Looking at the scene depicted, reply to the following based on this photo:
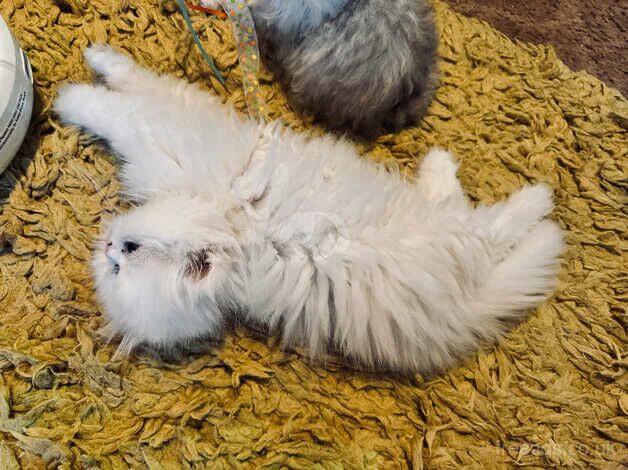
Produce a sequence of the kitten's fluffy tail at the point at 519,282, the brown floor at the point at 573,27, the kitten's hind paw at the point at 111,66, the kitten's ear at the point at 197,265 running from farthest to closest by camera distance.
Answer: the brown floor at the point at 573,27, the kitten's hind paw at the point at 111,66, the kitten's fluffy tail at the point at 519,282, the kitten's ear at the point at 197,265

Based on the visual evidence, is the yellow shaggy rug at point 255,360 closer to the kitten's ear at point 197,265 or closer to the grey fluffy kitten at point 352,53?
the grey fluffy kitten at point 352,53

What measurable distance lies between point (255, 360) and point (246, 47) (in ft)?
2.79

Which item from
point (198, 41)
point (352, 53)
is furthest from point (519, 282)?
point (198, 41)

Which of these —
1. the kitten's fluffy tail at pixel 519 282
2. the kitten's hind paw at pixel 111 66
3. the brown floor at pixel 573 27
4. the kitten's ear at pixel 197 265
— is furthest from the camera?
the brown floor at pixel 573 27

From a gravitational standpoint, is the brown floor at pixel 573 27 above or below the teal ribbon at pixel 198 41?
above

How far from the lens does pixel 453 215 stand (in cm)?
116

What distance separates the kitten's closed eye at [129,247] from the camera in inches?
40.1

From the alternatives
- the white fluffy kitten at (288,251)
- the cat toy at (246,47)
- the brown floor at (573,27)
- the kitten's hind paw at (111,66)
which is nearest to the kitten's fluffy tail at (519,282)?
the white fluffy kitten at (288,251)

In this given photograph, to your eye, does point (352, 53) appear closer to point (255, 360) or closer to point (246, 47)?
point (246, 47)

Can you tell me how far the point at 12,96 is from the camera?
107 cm

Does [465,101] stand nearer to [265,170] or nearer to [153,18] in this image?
[265,170]

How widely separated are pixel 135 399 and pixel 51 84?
0.86 meters

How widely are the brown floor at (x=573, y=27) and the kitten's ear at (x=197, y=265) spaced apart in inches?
56.4

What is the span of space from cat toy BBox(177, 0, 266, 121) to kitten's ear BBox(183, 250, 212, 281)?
0.47 m
